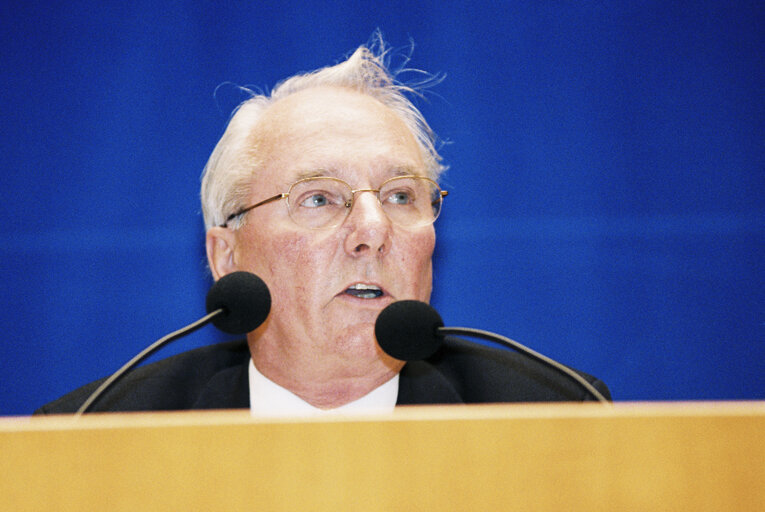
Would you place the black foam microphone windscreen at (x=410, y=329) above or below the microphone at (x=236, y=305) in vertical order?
below

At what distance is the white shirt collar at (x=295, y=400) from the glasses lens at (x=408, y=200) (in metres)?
0.41

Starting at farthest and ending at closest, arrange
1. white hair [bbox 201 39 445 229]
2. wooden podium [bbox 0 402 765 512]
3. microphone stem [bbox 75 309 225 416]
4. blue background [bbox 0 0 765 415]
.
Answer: blue background [bbox 0 0 765 415], white hair [bbox 201 39 445 229], microphone stem [bbox 75 309 225 416], wooden podium [bbox 0 402 765 512]

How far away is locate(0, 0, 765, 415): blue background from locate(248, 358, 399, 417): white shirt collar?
0.36m

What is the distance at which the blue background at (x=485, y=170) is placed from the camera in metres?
1.85

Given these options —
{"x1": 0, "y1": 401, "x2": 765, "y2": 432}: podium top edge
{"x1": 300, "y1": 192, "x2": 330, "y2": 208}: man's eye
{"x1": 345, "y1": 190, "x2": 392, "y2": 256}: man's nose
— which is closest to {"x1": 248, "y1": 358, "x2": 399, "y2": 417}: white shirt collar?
{"x1": 345, "y1": 190, "x2": 392, "y2": 256}: man's nose

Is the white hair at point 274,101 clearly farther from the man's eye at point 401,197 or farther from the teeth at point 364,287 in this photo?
the teeth at point 364,287

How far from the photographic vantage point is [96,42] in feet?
6.18

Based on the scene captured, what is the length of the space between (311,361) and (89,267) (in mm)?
762

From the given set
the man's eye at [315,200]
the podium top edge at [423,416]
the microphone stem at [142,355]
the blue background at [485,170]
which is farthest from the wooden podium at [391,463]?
the blue background at [485,170]

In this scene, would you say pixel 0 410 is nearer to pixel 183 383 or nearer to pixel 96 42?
pixel 183 383

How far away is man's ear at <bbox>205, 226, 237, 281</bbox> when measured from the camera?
1.71 m

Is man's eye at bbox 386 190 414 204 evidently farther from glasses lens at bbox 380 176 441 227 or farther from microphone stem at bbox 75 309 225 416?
microphone stem at bbox 75 309 225 416

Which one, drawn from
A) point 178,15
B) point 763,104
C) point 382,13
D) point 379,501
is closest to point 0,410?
point 178,15

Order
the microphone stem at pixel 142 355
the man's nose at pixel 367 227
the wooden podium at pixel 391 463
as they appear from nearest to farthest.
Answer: the wooden podium at pixel 391 463
the microphone stem at pixel 142 355
the man's nose at pixel 367 227
